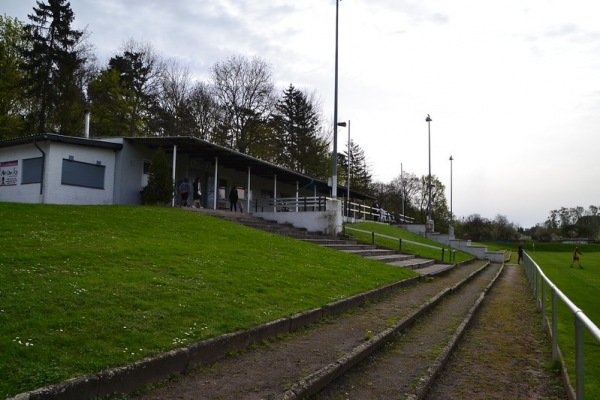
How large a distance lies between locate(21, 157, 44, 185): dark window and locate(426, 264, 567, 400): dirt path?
19067 millimetres

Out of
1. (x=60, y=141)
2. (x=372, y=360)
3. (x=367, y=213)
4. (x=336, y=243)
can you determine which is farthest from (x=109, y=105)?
(x=372, y=360)

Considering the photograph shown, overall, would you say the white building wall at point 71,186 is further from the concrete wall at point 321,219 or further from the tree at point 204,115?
the tree at point 204,115

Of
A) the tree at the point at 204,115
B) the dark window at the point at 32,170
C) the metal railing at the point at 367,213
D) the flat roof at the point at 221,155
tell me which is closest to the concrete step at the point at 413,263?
the flat roof at the point at 221,155

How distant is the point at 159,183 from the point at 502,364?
17.2 metres

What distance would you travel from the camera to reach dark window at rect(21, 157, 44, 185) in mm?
20812

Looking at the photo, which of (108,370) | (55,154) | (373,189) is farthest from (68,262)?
(373,189)

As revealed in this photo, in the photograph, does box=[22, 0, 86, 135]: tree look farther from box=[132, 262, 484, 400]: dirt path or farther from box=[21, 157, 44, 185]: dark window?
box=[132, 262, 484, 400]: dirt path

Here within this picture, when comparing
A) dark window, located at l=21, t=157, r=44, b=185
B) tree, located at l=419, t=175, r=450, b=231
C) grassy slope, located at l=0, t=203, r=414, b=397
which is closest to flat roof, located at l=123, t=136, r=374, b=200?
dark window, located at l=21, t=157, r=44, b=185

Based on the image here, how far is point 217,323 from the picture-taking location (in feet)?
19.4

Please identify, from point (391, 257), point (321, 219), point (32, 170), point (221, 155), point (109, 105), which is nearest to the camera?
point (391, 257)

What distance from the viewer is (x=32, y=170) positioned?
21.2 meters

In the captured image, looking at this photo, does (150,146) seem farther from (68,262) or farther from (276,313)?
(276,313)

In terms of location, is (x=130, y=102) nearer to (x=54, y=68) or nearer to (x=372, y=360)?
(x=54, y=68)

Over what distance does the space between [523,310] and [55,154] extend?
19.1 metres
